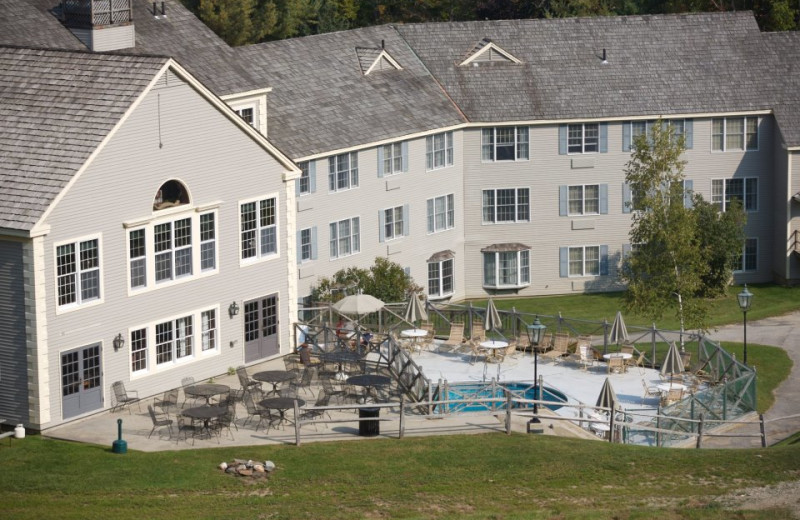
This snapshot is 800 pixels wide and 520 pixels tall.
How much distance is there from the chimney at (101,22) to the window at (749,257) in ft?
97.9

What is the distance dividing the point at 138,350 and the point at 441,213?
24129 mm

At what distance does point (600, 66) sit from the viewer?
7375 centimetres

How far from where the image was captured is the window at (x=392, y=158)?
221 ft

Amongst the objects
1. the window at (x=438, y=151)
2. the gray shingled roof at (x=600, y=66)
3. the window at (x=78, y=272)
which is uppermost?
the gray shingled roof at (x=600, y=66)

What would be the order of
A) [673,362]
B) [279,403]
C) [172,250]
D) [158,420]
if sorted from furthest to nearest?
[673,362]
[172,250]
[158,420]
[279,403]

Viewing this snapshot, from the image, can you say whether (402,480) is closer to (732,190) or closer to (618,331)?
(618,331)

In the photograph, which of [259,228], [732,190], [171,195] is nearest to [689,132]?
[732,190]

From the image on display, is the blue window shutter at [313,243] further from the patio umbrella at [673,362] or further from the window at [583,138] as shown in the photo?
the patio umbrella at [673,362]

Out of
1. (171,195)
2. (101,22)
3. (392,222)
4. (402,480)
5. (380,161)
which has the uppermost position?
(101,22)

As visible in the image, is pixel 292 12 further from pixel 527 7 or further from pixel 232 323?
pixel 232 323

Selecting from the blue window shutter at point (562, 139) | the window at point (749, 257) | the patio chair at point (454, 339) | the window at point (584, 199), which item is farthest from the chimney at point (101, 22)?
the window at point (749, 257)

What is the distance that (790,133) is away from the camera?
72.8 metres

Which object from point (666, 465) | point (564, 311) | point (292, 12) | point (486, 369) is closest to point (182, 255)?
point (486, 369)

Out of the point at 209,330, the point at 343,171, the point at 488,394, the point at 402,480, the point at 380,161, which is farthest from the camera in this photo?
the point at 380,161
